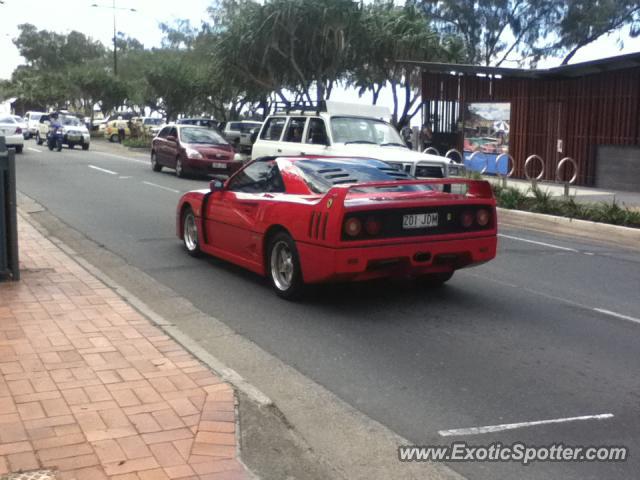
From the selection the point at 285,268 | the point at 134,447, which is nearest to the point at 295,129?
the point at 285,268

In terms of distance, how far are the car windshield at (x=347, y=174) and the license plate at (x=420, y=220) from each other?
41cm

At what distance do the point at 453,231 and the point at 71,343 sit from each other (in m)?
3.80

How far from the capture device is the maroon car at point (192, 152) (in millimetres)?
22906

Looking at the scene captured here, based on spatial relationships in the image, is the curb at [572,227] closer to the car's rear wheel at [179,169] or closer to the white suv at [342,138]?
the white suv at [342,138]

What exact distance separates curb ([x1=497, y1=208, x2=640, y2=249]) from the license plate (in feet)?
20.5

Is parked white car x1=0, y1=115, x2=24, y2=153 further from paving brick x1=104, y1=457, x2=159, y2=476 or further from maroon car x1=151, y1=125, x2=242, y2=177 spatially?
paving brick x1=104, y1=457, x2=159, y2=476

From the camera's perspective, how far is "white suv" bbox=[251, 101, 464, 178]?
46.6 feet

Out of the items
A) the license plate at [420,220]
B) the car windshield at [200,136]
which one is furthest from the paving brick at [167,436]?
the car windshield at [200,136]

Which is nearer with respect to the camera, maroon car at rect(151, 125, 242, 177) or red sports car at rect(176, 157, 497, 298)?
red sports car at rect(176, 157, 497, 298)

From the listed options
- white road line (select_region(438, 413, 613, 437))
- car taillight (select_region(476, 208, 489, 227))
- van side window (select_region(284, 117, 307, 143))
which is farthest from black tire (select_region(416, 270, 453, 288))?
van side window (select_region(284, 117, 307, 143))

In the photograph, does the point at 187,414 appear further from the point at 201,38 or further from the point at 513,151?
the point at 201,38

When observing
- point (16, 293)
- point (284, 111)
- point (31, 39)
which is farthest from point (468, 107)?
point (31, 39)

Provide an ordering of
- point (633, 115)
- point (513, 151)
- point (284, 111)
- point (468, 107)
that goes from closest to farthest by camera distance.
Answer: point (284, 111), point (633, 115), point (513, 151), point (468, 107)

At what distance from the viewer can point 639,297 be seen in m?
8.40
